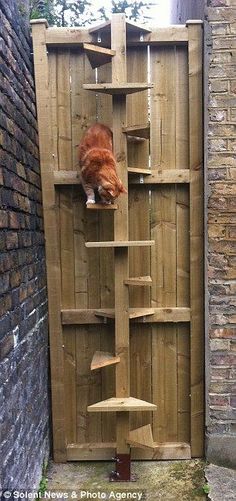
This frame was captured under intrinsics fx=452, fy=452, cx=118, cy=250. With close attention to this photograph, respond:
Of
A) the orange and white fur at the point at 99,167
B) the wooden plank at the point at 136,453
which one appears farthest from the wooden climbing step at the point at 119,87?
the wooden plank at the point at 136,453

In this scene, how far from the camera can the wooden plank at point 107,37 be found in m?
2.55

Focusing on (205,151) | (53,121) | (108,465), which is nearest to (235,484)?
(108,465)

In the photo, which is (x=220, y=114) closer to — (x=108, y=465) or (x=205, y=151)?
(x=205, y=151)

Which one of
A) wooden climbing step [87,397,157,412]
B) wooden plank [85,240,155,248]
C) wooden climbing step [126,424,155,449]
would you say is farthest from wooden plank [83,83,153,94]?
wooden climbing step [126,424,155,449]

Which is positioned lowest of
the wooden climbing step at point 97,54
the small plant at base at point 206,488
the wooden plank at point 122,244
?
the small plant at base at point 206,488

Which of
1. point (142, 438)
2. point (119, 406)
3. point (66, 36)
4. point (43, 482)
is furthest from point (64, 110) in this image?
point (43, 482)

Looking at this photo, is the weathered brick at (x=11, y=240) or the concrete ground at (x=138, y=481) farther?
the concrete ground at (x=138, y=481)

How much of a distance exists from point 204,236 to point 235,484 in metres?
1.38

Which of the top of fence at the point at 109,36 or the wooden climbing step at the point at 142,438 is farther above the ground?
the top of fence at the point at 109,36

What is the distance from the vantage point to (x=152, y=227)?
2.71 meters

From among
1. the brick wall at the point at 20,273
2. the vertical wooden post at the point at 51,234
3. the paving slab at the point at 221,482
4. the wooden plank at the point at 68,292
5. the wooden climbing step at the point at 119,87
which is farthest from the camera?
the wooden plank at the point at 68,292

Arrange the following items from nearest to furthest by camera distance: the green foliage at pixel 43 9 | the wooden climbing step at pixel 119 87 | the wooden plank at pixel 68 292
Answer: the wooden climbing step at pixel 119 87 < the wooden plank at pixel 68 292 < the green foliage at pixel 43 9

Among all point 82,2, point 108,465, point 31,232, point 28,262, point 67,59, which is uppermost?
point 82,2

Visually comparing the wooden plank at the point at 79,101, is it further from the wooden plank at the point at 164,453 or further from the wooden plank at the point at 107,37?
the wooden plank at the point at 164,453
